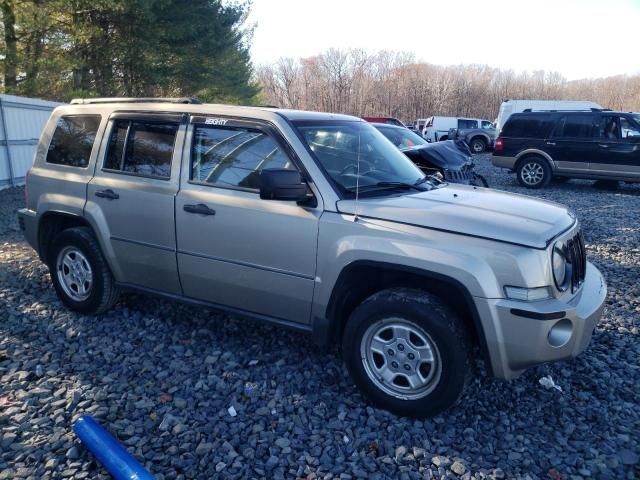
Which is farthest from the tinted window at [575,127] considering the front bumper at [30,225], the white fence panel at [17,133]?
the white fence panel at [17,133]

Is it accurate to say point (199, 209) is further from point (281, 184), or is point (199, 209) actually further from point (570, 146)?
point (570, 146)

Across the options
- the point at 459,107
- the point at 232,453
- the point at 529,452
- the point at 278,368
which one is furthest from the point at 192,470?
the point at 459,107

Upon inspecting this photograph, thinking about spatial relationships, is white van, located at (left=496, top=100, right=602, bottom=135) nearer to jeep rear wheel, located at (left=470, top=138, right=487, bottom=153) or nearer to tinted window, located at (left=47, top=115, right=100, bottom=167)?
jeep rear wheel, located at (left=470, top=138, right=487, bottom=153)

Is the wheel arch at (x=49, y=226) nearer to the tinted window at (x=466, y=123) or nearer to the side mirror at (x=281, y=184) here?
the side mirror at (x=281, y=184)

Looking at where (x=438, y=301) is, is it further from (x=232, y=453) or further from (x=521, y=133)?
(x=521, y=133)

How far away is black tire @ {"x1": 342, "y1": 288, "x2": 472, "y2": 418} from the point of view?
2.96m

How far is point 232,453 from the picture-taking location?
283cm

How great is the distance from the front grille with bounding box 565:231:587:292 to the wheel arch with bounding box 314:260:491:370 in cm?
72

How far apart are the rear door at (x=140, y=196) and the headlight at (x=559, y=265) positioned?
8.70 ft

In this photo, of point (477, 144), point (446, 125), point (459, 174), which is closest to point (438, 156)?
point (459, 174)

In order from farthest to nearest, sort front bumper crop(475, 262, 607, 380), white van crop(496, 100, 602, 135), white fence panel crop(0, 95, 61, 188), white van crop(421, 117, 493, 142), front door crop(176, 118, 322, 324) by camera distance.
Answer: white van crop(421, 117, 493, 142) < white van crop(496, 100, 602, 135) < white fence panel crop(0, 95, 61, 188) < front door crop(176, 118, 322, 324) < front bumper crop(475, 262, 607, 380)

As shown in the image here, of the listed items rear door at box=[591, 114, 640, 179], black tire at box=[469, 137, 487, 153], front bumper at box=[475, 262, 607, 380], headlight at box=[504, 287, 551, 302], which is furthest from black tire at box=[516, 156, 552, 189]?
black tire at box=[469, 137, 487, 153]

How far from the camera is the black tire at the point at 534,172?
13711mm

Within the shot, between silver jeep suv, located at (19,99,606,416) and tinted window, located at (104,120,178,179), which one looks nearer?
silver jeep suv, located at (19,99,606,416)
